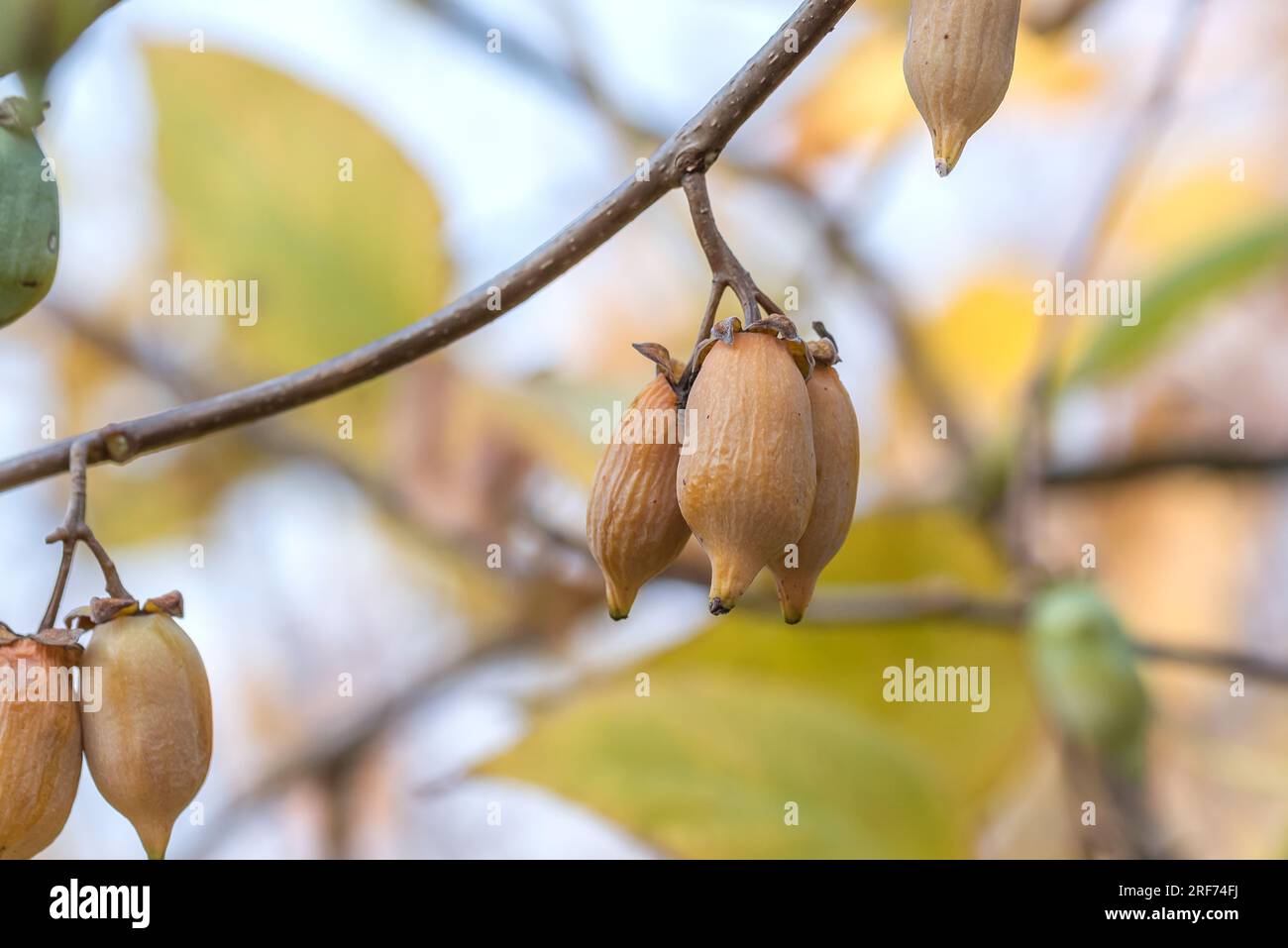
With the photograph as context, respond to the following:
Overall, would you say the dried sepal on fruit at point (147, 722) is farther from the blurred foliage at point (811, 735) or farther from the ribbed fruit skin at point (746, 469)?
the blurred foliage at point (811, 735)

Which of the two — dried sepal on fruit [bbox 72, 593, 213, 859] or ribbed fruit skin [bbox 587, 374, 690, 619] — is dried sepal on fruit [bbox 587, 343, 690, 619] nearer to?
ribbed fruit skin [bbox 587, 374, 690, 619]

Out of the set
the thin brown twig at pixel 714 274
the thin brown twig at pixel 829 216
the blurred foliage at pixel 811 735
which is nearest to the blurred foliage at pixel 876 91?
the thin brown twig at pixel 829 216

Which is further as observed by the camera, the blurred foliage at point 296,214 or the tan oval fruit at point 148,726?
the blurred foliage at point 296,214

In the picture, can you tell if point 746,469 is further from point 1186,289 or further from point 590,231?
point 1186,289

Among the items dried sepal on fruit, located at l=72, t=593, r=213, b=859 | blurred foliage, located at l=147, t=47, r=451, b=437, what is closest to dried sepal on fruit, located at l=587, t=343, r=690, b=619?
dried sepal on fruit, located at l=72, t=593, r=213, b=859

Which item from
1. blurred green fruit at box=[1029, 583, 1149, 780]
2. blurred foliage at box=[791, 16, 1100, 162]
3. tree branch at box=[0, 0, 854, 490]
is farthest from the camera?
blurred foliage at box=[791, 16, 1100, 162]

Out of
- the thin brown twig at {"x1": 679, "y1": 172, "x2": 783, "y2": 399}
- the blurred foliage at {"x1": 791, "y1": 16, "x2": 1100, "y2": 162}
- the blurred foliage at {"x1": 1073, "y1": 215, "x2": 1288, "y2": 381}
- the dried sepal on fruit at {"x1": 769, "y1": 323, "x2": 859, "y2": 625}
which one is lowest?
the dried sepal on fruit at {"x1": 769, "y1": 323, "x2": 859, "y2": 625}
